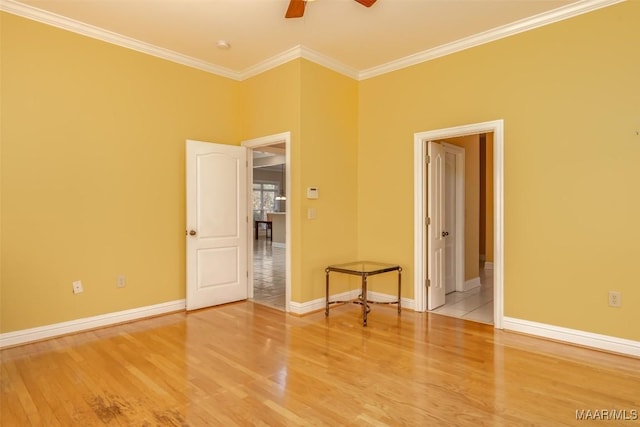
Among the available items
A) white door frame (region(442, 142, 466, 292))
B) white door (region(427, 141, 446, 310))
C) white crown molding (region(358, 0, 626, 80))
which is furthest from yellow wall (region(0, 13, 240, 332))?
white door frame (region(442, 142, 466, 292))

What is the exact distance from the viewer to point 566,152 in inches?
134

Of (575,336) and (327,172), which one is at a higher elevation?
(327,172)

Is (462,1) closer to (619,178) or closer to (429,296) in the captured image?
(619,178)

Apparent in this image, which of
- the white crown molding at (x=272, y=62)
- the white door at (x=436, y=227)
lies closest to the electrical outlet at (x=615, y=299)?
the white door at (x=436, y=227)

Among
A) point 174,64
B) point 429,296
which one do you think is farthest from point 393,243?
point 174,64

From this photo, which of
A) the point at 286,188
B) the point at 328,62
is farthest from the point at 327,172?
the point at 328,62

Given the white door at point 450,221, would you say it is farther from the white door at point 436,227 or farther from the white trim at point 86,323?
the white trim at point 86,323

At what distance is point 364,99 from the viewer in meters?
4.98

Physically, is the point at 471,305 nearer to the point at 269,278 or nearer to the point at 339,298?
the point at 339,298

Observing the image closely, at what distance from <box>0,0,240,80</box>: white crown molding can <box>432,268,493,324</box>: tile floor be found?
412 cm

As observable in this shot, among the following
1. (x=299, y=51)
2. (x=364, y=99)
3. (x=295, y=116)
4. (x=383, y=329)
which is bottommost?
(x=383, y=329)

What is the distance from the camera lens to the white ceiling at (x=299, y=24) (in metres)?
3.36

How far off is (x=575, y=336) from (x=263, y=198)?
586 inches

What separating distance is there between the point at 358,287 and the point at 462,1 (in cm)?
347
